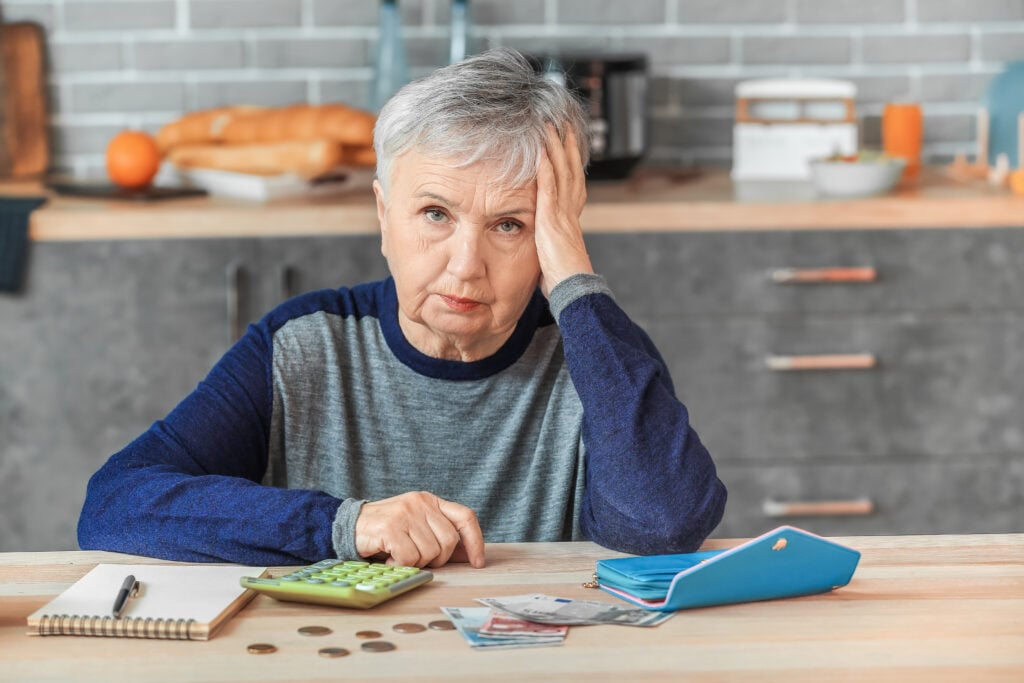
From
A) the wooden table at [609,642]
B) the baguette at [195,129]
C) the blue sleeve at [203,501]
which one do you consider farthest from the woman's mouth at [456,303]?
the baguette at [195,129]

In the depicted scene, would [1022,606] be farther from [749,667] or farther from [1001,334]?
[1001,334]

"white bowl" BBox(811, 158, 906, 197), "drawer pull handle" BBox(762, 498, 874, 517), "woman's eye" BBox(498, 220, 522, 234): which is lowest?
"drawer pull handle" BBox(762, 498, 874, 517)

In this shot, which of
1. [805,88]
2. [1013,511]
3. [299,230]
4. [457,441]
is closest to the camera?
[457,441]

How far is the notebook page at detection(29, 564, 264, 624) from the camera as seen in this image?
115 cm

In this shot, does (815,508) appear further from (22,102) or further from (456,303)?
(22,102)

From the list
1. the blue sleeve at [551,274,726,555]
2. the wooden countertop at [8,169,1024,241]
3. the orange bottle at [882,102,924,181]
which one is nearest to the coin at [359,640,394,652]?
the blue sleeve at [551,274,726,555]

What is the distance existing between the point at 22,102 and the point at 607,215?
149 cm

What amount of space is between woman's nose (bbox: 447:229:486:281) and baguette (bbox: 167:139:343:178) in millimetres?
1348

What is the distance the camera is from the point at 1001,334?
2.87 metres

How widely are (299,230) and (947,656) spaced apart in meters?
1.90

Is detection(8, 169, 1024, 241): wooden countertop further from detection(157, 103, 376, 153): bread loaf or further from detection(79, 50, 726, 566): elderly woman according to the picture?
detection(79, 50, 726, 566): elderly woman

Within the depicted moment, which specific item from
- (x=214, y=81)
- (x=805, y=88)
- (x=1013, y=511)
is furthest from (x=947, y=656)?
(x=214, y=81)

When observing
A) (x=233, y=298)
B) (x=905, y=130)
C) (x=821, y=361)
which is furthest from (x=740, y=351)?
(x=233, y=298)

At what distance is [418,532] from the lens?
1.32 m
